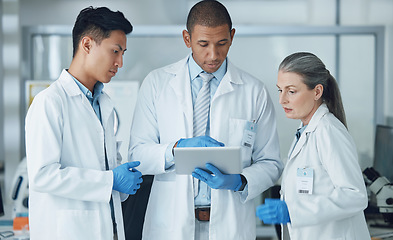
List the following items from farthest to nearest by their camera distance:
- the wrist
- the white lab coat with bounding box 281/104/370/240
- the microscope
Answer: the microscope, the wrist, the white lab coat with bounding box 281/104/370/240

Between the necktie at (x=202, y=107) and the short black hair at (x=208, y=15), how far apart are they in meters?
0.22

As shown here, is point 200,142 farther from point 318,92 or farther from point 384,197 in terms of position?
point 384,197

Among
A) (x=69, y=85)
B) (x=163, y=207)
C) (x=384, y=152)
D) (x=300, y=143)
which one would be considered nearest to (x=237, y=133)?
(x=300, y=143)

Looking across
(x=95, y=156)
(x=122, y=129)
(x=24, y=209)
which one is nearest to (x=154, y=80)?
(x=95, y=156)

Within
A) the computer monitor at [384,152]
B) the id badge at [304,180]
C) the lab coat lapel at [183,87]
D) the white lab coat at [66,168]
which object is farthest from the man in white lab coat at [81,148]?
the computer monitor at [384,152]

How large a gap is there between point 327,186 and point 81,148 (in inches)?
35.1

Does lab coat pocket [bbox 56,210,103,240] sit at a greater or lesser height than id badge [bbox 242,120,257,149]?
lesser

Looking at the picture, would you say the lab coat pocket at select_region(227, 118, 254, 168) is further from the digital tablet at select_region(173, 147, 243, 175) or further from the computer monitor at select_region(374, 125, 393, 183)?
the computer monitor at select_region(374, 125, 393, 183)

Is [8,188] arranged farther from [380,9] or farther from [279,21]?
[380,9]

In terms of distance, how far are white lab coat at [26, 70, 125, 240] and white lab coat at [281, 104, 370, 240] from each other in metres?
0.68

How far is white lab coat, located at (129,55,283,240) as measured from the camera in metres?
1.99

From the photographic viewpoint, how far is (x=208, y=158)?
1.84m

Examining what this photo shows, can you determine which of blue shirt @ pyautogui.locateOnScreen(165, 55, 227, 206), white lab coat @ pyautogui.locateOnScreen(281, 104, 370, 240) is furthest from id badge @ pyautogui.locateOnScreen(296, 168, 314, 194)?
blue shirt @ pyautogui.locateOnScreen(165, 55, 227, 206)

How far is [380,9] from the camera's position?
14.4ft
